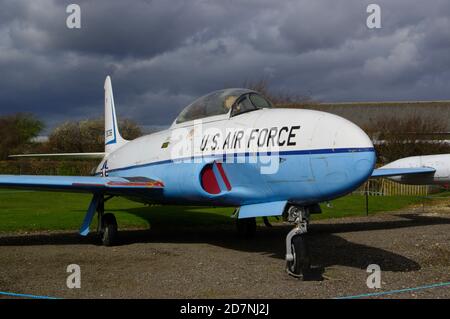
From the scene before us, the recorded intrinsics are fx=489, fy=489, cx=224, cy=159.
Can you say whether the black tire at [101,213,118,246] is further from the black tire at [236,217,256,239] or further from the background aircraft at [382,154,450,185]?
the background aircraft at [382,154,450,185]

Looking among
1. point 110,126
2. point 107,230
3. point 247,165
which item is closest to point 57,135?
point 110,126

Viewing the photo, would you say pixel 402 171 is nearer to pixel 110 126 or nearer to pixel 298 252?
pixel 298 252

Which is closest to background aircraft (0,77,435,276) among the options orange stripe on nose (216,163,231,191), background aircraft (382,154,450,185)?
orange stripe on nose (216,163,231,191)

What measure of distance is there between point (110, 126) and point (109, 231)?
6.66m

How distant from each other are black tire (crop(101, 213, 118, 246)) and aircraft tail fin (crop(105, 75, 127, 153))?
16.9 feet

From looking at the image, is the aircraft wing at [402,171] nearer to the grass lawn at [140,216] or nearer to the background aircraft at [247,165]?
the grass lawn at [140,216]

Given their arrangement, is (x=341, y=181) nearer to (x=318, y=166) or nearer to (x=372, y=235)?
(x=318, y=166)

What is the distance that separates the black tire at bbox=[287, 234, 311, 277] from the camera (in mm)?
7098

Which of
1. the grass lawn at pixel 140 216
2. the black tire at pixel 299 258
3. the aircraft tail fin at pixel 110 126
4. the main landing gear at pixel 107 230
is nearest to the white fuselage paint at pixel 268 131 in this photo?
the black tire at pixel 299 258

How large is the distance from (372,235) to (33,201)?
604 inches

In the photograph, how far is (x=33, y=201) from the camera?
21531 mm

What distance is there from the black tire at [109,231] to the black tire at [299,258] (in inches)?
197

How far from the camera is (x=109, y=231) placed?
10.8m
